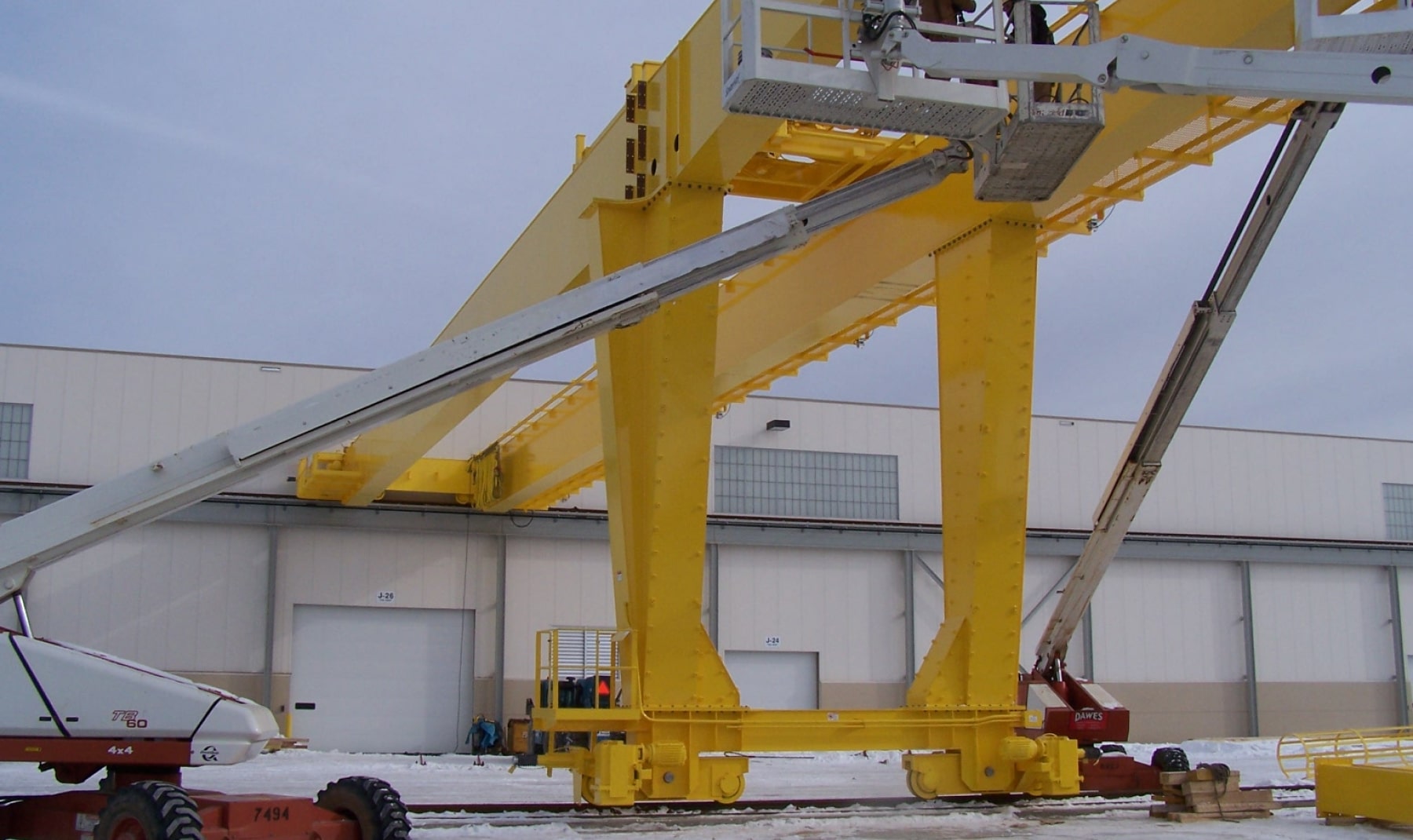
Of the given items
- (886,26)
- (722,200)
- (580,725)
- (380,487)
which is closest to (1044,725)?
(580,725)

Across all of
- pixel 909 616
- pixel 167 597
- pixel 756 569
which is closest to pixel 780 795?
pixel 756 569

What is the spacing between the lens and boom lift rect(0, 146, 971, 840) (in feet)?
29.1

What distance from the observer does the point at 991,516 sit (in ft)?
46.5

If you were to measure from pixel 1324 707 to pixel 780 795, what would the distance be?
20472 millimetres

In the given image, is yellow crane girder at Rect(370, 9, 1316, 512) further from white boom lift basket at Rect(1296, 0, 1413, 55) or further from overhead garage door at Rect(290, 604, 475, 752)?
overhead garage door at Rect(290, 604, 475, 752)

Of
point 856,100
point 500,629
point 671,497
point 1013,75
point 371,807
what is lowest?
point 371,807

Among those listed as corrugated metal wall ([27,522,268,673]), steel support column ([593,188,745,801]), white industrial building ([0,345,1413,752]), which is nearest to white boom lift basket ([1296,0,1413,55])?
steel support column ([593,188,745,801])

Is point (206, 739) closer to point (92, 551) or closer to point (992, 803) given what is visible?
point (992, 803)

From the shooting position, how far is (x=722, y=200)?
13.5 m

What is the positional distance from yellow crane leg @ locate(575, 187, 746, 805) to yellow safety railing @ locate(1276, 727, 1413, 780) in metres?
7.99

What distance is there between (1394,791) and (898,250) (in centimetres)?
763

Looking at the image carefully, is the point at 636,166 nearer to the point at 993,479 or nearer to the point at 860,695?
the point at 993,479

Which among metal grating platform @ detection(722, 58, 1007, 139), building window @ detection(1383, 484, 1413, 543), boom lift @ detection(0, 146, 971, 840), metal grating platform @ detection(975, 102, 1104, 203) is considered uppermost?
metal grating platform @ detection(722, 58, 1007, 139)

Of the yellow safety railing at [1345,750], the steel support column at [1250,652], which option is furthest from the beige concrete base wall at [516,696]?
the steel support column at [1250,652]
